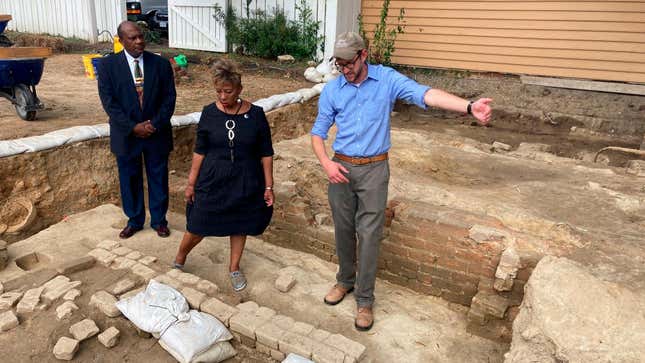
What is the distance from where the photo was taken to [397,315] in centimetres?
369

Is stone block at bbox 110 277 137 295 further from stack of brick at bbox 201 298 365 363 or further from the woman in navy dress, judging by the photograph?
stack of brick at bbox 201 298 365 363

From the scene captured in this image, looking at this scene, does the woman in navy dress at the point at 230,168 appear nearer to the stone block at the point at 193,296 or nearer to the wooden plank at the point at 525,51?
the stone block at the point at 193,296

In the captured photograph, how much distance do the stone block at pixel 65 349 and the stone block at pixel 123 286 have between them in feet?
1.87

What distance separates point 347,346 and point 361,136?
4.57ft

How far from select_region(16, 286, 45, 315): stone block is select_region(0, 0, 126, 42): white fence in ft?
37.9

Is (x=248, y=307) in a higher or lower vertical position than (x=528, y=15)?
lower

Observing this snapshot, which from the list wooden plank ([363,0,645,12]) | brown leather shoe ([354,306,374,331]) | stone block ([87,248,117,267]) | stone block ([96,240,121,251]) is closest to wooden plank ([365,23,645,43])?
wooden plank ([363,0,645,12])

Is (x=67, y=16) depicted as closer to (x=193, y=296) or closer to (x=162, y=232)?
(x=162, y=232)


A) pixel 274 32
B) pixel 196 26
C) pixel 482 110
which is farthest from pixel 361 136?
pixel 196 26

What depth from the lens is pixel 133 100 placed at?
420cm

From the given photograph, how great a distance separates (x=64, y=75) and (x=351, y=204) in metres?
8.93

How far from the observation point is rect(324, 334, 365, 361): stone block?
2.95m

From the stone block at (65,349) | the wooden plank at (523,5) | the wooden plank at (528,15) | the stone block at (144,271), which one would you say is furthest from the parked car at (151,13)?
the stone block at (65,349)

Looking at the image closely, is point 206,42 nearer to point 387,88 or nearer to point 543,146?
point 543,146
